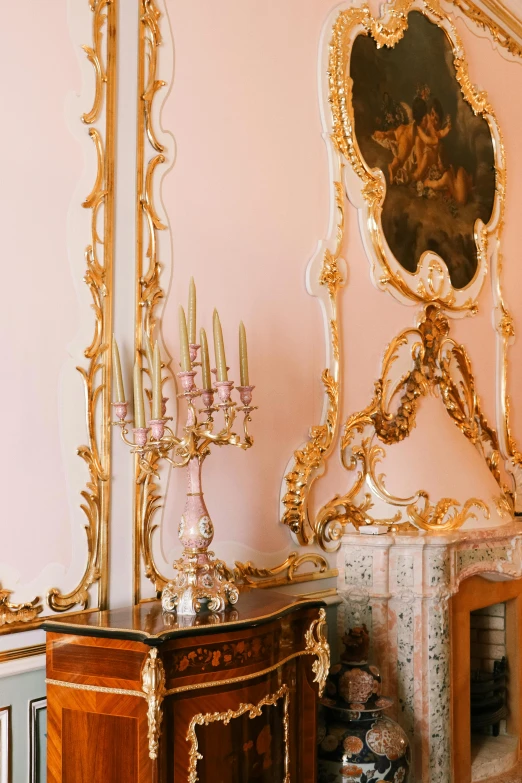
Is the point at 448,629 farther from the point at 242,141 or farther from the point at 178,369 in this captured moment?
the point at 242,141

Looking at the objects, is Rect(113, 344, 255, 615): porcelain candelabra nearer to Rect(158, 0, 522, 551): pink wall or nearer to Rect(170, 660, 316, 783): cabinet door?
Rect(170, 660, 316, 783): cabinet door

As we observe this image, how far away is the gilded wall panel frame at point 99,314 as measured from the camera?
3.16m

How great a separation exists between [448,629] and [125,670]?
2159 mm

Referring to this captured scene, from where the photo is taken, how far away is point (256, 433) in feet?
12.9

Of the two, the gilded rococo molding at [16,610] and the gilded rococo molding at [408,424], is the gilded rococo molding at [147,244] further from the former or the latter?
the gilded rococo molding at [408,424]

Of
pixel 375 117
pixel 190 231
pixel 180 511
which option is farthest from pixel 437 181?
pixel 180 511

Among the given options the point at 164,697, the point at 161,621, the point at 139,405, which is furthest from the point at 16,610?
the point at 139,405

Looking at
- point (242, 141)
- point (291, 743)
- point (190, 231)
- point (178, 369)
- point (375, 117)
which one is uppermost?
point (375, 117)

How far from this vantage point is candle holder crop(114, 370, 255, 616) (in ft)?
9.60

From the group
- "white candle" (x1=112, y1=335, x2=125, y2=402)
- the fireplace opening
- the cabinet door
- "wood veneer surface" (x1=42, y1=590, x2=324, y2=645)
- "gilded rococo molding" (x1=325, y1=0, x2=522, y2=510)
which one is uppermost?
"gilded rococo molding" (x1=325, y1=0, x2=522, y2=510)

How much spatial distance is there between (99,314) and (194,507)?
0.82 m

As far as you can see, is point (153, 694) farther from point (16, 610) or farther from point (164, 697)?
point (16, 610)

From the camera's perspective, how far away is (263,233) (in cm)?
405

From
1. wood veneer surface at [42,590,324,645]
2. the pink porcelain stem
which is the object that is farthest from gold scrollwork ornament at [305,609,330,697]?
the pink porcelain stem
